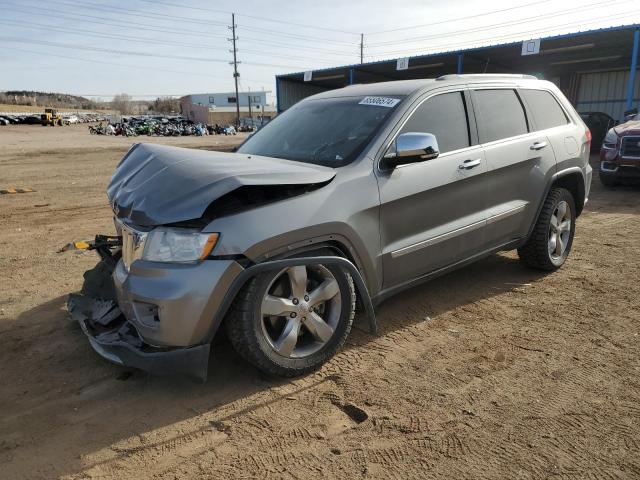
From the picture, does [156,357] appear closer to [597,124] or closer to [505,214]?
[505,214]

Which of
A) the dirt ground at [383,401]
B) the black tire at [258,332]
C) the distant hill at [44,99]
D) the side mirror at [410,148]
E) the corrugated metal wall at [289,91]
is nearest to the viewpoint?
the dirt ground at [383,401]

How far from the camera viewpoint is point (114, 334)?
308cm

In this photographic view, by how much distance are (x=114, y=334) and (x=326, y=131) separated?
81.2 inches

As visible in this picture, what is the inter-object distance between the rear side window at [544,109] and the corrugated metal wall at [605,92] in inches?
909

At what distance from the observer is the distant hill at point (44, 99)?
5330 inches

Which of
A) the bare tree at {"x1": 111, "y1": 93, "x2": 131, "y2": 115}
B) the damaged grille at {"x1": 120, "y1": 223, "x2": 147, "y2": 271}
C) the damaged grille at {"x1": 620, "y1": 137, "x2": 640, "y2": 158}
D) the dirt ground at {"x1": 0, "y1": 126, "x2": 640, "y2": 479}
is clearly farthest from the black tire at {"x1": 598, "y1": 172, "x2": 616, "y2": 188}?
the bare tree at {"x1": 111, "y1": 93, "x2": 131, "y2": 115}

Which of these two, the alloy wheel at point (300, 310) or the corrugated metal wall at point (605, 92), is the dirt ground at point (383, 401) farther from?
the corrugated metal wall at point (605, 92)

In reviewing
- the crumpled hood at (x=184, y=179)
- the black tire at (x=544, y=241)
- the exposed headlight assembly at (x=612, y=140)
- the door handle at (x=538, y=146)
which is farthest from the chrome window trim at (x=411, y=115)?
the exposed headlight assembly at (x=612, y=140)

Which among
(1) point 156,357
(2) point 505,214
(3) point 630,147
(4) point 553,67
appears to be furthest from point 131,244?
(4) point 553,67

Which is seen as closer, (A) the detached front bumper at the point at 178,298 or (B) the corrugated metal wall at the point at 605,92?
(A) the detached front bumper at the point at 178,298

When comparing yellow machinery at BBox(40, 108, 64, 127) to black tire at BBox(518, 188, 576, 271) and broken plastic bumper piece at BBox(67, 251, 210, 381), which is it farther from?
black tire at BBox(518, 188, 576, 271)

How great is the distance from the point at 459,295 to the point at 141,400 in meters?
2.82

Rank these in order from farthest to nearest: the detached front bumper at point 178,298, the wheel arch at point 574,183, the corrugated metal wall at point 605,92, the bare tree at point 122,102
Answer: the bare tree at point 122,102
the corrugated metal wall at point 605,92
the wheel arch at point 574,183
the detached front bumper at point 178,298

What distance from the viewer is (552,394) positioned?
2.90 meters
